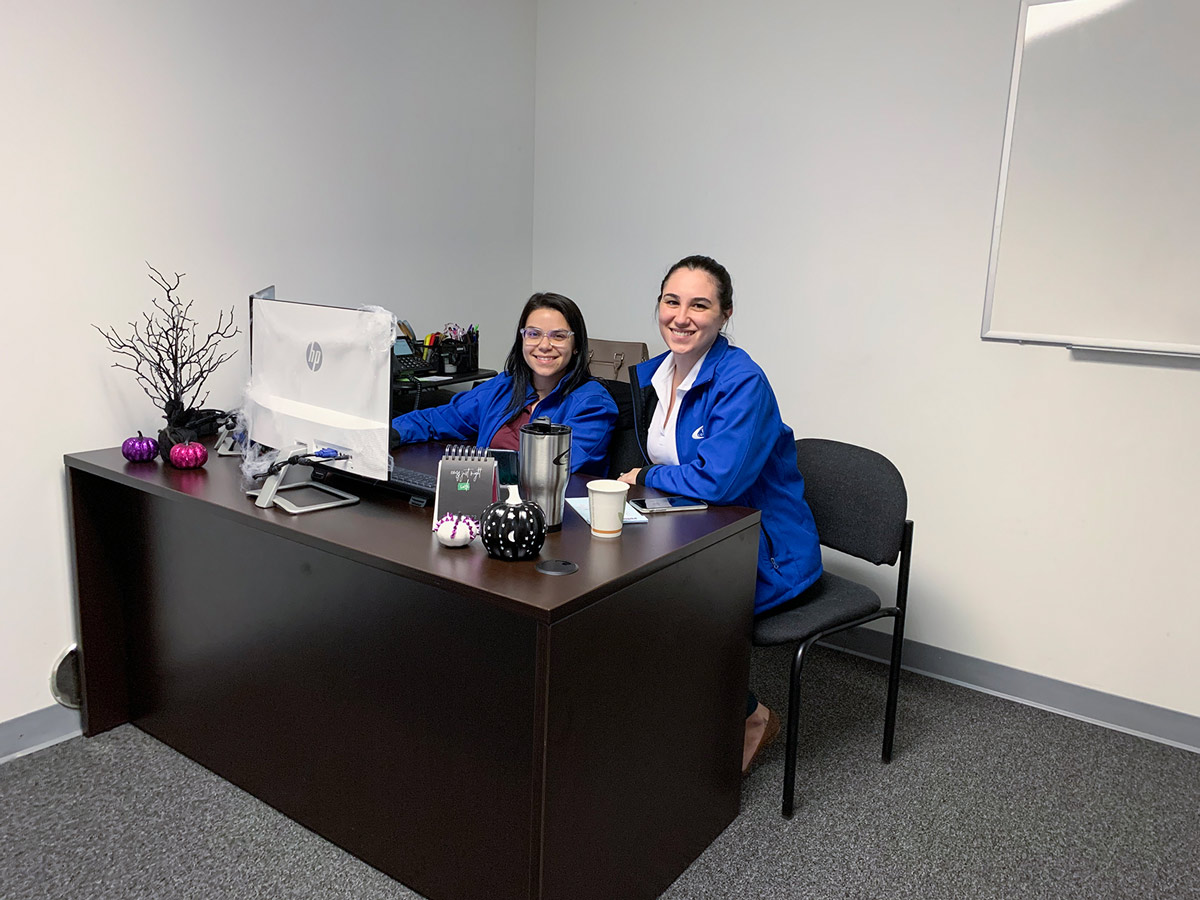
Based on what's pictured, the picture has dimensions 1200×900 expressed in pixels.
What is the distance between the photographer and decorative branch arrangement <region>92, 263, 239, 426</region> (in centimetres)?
239

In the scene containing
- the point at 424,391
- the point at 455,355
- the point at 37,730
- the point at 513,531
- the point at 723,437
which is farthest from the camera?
the point at 455,355

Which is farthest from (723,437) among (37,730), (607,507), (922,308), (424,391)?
(37,730)

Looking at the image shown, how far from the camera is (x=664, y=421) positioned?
93.5 inches

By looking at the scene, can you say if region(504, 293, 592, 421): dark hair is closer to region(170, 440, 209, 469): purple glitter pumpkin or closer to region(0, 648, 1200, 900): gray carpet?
region(170, 440, 209, 469): purple glitter pumpkin

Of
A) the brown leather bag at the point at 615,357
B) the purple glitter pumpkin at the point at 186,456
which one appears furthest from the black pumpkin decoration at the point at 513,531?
the brown leather bag at the point at 615,357

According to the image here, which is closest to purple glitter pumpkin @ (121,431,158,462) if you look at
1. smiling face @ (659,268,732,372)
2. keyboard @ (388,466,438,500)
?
keyboard @ (388,466,438,500)

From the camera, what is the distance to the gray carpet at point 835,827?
189 cm

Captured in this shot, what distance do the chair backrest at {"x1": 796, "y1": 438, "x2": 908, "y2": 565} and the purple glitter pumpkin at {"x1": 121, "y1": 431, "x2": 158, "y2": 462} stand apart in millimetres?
1717

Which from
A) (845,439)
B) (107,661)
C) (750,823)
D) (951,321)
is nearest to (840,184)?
(951,321)

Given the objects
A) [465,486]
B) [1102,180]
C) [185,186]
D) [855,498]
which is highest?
[1102,180]

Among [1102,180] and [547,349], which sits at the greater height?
[1102,180]

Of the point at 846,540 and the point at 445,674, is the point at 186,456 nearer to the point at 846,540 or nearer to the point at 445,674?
the point at 445,674

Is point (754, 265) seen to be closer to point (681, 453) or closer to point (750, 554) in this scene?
point (681, 453)

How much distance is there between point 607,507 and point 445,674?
0.44 metres
